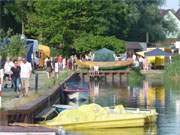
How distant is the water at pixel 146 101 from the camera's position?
94.4ft

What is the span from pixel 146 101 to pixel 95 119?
14256 mm

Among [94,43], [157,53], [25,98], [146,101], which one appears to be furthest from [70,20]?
[25,98]

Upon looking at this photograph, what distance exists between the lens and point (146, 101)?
4297cm

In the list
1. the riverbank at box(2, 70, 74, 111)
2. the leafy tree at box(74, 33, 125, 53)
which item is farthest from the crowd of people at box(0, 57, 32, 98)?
the leafy tree at box(74, 33, 125, 53)

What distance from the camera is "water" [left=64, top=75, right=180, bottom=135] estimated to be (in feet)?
94.4

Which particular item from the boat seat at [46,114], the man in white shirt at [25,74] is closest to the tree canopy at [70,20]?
the man in white shirt at [25,74]

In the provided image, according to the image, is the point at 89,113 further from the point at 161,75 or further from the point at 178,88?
the point at 161,75

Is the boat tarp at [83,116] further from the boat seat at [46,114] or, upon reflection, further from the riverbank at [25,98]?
the riverbank at [25,98]

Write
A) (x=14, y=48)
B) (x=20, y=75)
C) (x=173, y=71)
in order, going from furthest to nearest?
(x=173, y=71), (x=14, y=48), (x=20, y=75)

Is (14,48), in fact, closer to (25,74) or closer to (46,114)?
(25,74)

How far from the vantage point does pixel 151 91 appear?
52.8m

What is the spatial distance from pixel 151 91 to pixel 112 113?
923 inches

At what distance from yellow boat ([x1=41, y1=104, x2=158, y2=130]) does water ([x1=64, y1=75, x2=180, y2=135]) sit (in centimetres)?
34

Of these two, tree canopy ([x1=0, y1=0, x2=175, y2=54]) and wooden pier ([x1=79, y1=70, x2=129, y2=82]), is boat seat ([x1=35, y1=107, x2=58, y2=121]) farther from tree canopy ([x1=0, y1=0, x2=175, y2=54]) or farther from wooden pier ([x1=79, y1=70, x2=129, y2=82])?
tree canopy ([x1=0, y1=0, x2=175, y2=54])
